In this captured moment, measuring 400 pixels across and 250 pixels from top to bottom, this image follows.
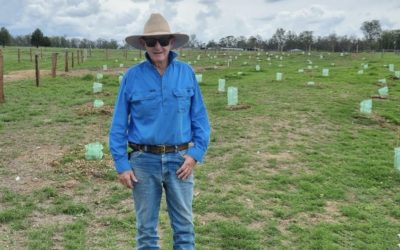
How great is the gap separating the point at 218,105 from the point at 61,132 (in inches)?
189

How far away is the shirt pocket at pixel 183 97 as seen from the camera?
3.10 meters

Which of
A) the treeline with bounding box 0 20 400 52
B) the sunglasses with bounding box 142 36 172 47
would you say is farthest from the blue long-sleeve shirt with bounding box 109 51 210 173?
the treeline with bounding box 0 20 400 52

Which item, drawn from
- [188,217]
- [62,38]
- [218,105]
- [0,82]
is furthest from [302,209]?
[62,38]

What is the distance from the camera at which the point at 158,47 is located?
3064 millimetres

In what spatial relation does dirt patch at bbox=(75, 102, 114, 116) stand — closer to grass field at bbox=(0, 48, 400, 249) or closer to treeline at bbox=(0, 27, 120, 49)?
grass field at bbox=(0, 48, 400, 249)

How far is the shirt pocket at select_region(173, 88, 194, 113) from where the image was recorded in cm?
310

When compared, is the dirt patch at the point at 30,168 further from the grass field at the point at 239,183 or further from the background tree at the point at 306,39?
the background tree at the point at 306,39

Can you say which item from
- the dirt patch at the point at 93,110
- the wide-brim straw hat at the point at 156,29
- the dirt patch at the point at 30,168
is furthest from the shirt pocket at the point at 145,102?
the dirt patch at the point at 93,110

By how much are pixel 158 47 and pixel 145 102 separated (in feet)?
1.20

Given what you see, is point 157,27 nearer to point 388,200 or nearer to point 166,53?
point 166,53

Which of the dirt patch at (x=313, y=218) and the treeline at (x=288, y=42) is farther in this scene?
the treeline at (x=288, y=42)

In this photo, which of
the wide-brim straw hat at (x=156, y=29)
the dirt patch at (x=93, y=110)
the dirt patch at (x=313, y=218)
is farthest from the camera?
the dirt patch at (x=93, y=110)

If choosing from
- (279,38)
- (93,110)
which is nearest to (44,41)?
(279,38)

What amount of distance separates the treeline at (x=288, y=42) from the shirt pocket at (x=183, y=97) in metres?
65.7
